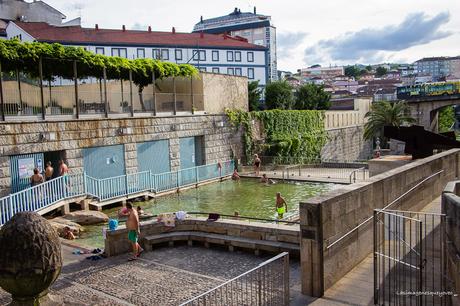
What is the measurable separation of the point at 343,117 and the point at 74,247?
133 ft

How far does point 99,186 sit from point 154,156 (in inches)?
229

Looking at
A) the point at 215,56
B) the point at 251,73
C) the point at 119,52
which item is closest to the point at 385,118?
the point at 251,73

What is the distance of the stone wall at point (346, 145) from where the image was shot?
4556cm

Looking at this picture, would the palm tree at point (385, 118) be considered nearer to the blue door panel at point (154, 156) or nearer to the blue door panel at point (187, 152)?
the blue door panel at point (187, 152)

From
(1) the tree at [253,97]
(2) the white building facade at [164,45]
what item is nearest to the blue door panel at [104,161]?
(2) the white building facade at [164,45]

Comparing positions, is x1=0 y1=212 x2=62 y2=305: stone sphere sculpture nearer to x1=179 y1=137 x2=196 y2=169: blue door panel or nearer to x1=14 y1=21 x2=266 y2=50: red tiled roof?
x1=179 y1=137 x2=196 y2=169: blue door panel

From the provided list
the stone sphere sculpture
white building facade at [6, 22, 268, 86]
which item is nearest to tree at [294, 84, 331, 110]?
white building facade at [6, 22, 268, 86]

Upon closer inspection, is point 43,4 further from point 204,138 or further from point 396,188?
point 396,188

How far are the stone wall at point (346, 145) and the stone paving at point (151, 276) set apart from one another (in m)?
31.5

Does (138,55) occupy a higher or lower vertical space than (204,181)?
higher

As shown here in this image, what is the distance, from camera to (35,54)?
66.9 ft

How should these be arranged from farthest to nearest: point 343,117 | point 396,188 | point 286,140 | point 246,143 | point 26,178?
point 343,117 < point 286,140 < point 246,143 < point 26,178 < point 396,188

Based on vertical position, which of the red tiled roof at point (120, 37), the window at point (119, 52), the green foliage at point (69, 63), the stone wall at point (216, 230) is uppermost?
the red tiled roof at point (120, 37)

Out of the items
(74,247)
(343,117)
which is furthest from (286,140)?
(74,247)
